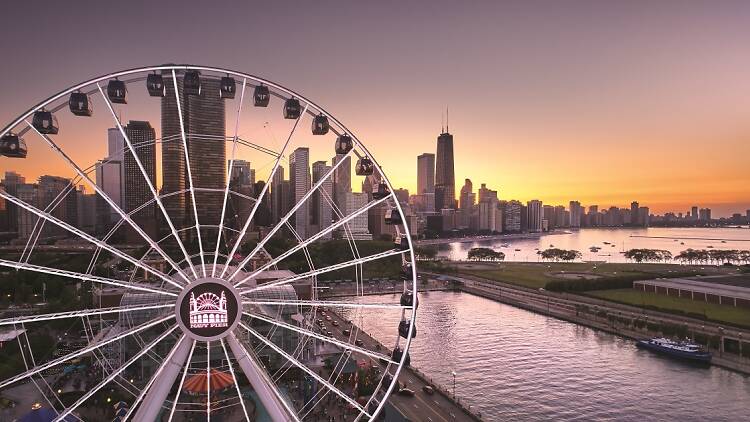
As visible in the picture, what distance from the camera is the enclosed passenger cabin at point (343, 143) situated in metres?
15.1

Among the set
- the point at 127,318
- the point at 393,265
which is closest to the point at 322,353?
the point at 127,318

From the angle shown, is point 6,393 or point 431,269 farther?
point 431,269

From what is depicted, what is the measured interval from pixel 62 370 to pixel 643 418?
34667 millimetres

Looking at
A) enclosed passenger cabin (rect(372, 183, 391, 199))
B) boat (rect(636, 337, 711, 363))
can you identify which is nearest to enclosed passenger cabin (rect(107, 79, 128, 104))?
enclosed passenger cabin (rect(372, 183, 391, 199))

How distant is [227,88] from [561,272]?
76599mm

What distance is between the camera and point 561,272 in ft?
270

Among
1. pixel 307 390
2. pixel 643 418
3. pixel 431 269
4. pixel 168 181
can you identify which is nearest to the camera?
pixel 643 418

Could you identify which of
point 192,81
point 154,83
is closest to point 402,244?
point 192,81

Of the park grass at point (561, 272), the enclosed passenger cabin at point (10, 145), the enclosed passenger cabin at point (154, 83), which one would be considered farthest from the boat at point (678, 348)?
the enclosed passenger cabin at point (10, 145)

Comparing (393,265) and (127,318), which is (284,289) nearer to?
(127,318)

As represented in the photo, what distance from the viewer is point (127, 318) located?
30938 mm

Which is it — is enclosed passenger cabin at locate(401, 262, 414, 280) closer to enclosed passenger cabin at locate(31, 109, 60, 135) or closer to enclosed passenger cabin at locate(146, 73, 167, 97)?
enclosed passenger cabin at locate(146, 73, 167, 97)

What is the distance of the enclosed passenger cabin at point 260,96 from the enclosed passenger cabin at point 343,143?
8.23 feet

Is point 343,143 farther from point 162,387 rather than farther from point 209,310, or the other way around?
point 162,387
